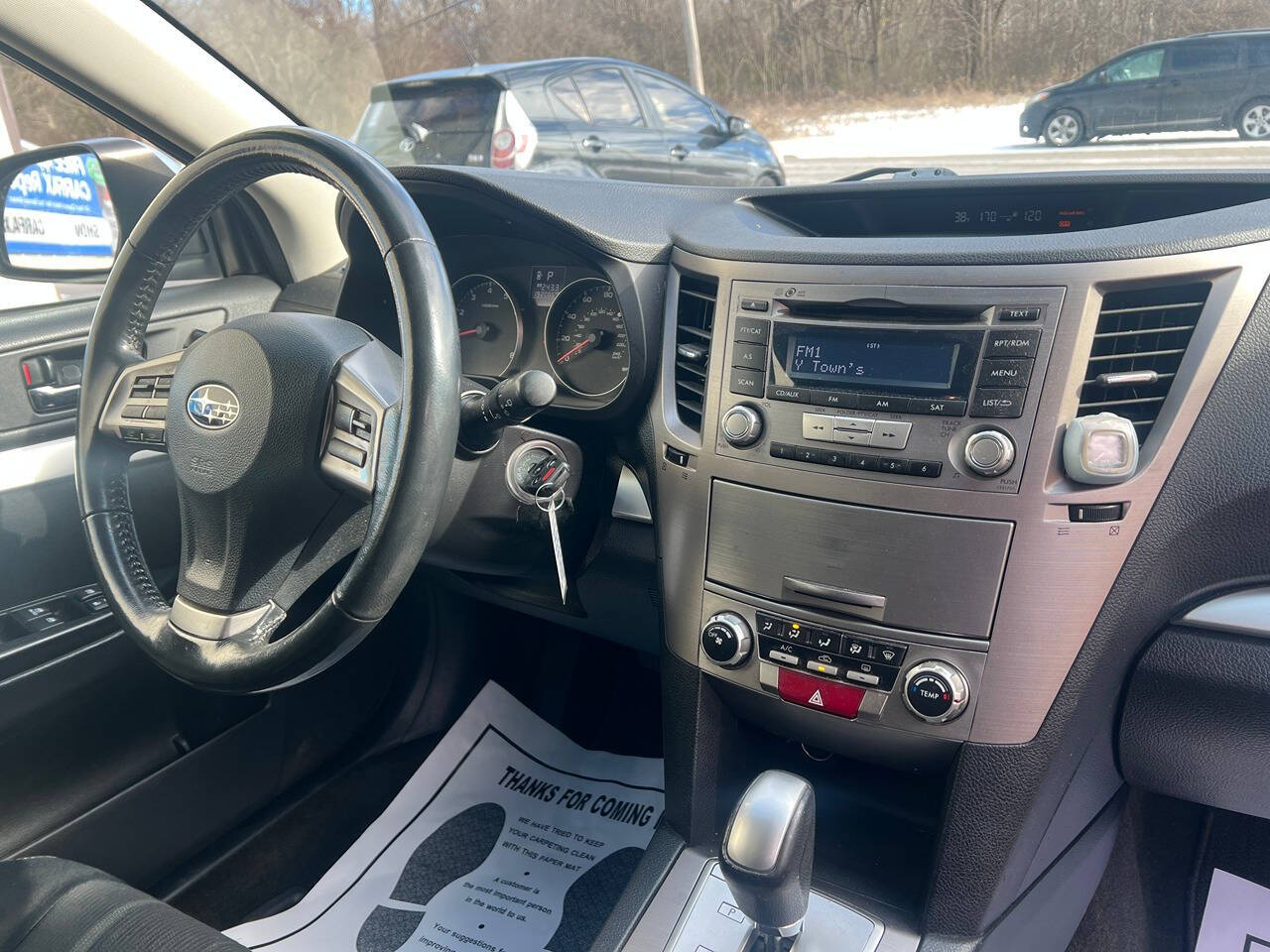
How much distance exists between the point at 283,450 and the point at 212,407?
0.10m

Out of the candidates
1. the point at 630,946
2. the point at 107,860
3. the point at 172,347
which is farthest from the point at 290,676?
the point at 172,347

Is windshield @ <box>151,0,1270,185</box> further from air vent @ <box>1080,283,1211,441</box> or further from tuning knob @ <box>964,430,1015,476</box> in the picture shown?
tuning knob @ <box>964,430,1015,476</box>

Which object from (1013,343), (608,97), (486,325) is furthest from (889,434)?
(608,97)

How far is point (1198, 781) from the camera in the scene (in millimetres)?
1279

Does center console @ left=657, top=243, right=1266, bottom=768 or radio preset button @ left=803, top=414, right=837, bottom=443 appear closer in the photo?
→ center console @ left=657, top=243, right=1266, bottom=768

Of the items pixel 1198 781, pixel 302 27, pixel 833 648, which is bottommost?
pixel 1198 781

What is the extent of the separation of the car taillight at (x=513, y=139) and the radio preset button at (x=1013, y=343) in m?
3.04

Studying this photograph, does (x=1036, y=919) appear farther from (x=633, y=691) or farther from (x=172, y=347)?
(x=172, y=347)

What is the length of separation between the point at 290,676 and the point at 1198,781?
3.75ft

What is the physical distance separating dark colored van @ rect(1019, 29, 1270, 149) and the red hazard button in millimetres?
924

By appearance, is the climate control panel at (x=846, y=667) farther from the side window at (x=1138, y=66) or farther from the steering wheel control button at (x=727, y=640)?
the side window at (x=1138, y=66)

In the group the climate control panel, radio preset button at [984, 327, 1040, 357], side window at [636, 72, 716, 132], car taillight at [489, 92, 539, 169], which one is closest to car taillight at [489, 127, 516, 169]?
car taillight at [489, 92, 539, 169]

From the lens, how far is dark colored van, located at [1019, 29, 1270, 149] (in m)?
1.36

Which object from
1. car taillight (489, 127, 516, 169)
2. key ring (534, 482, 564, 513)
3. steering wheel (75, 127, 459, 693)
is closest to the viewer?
steering wheel (75, 127, 459, 693)
